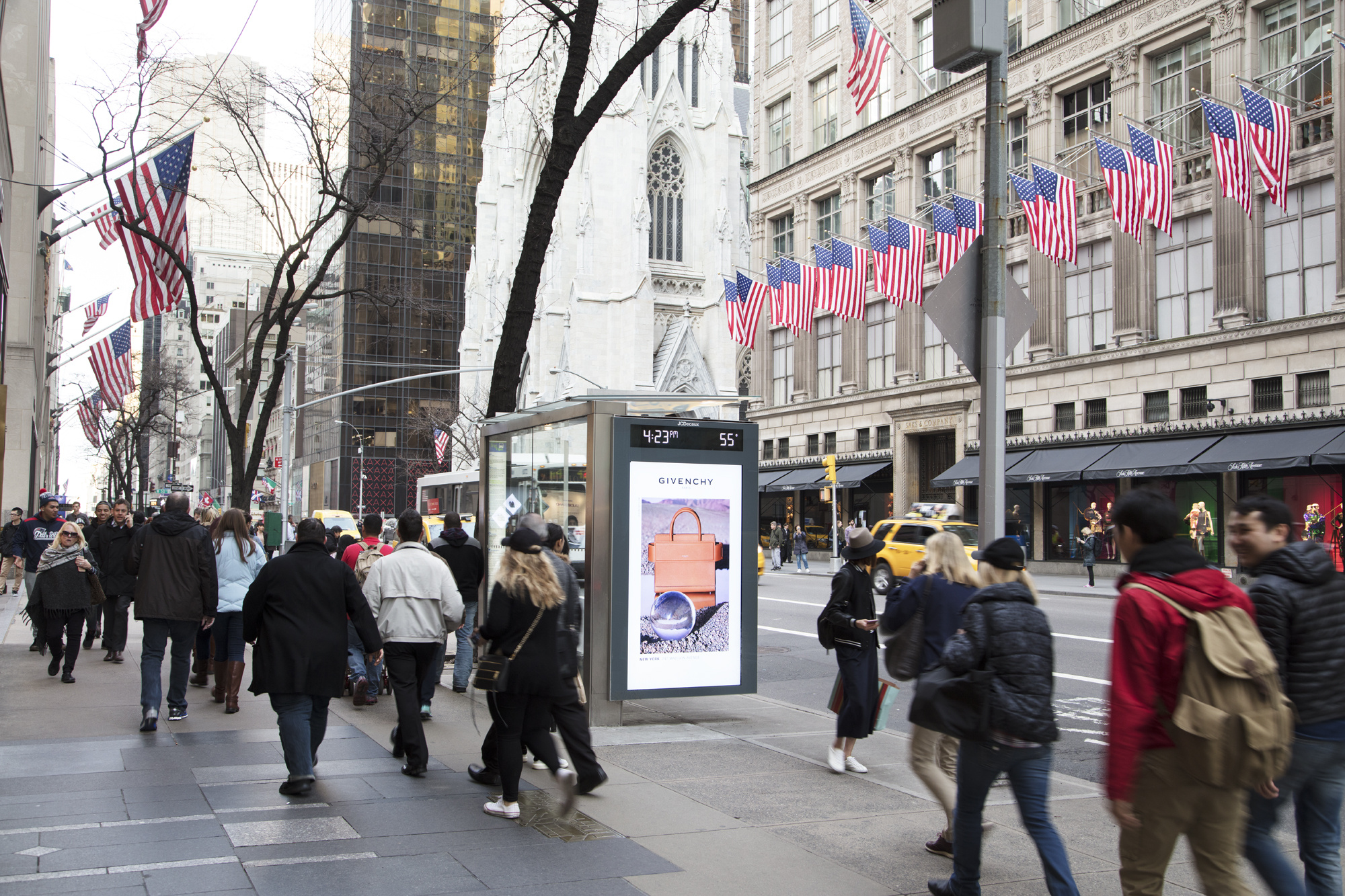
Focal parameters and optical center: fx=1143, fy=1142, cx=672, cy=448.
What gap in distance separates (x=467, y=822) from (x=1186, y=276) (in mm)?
30085

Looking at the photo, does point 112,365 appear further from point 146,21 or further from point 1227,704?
point 1227,704

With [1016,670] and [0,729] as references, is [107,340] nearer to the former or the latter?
[0,729]

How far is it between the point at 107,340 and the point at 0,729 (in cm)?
2323

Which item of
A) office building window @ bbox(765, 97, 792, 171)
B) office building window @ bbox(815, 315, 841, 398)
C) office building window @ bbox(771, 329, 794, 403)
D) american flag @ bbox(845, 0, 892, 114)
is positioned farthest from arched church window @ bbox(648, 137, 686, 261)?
american flag @ bbox(845, 0, 892, 114)

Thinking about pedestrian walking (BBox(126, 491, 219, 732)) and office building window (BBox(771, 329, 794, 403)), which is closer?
pedestrian walking (BBox(126, 491, 219, 732))

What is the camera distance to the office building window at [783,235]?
49906 millimetres

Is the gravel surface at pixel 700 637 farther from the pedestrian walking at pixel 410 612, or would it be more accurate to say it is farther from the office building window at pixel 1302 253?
the office building window at pixel 1302 253

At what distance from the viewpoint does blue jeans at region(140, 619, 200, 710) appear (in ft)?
31.6

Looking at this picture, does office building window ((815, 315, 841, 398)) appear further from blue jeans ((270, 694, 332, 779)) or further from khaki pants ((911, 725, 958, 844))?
khaki pants ((911, 725, 958, 844))

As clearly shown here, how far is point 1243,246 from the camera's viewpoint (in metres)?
29.6

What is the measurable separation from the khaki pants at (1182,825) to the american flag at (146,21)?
17.6 meters

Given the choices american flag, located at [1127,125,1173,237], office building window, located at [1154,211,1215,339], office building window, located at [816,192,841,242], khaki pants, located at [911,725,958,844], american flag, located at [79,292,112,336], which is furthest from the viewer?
office building window, located at [816,192,841,242]

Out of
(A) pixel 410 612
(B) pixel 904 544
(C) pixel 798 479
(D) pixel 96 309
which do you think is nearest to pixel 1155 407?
(B) pixel 904 544

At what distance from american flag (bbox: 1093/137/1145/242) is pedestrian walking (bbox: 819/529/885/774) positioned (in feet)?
71.3
